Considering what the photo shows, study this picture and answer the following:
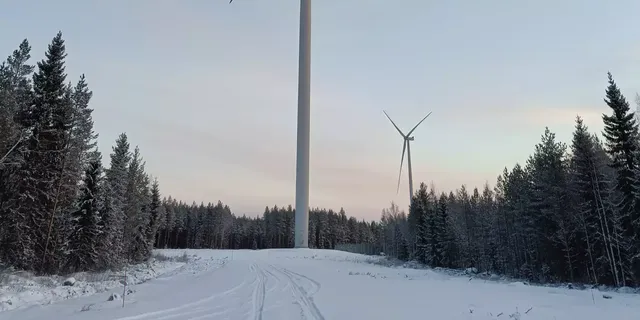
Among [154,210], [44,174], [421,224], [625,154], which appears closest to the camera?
[44,174]

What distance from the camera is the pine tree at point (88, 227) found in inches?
1121

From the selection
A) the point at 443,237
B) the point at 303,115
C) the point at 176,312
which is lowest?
the point at 176,312

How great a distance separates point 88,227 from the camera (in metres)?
29.1

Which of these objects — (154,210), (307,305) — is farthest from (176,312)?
(154,210)

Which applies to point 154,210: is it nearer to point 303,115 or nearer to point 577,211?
point 303,115

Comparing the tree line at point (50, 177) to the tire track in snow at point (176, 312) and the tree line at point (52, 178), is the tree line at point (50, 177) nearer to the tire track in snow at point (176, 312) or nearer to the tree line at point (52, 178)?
the tree line at point (52, 178)

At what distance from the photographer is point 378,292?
16.2 metres

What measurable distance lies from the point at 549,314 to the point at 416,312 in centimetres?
404

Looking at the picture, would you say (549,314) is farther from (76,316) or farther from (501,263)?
(501,263)

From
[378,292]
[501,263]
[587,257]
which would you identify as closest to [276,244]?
[501,263]

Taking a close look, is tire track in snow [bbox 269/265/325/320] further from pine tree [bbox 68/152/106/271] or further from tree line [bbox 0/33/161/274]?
pine tree [bbox 68/152/106/271]

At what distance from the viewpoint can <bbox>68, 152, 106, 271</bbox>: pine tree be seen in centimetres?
2848

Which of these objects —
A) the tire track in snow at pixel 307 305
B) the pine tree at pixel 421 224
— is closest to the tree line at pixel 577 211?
the pine tree at pixel 421 224

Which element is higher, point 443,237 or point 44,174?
point 44,174
